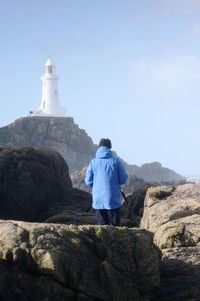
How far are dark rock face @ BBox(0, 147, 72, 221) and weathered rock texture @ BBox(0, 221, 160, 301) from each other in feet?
38.8

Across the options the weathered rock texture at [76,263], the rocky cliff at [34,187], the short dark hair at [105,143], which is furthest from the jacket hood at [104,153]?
the rocky cliff at [34,187]

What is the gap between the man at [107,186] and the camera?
1088 centimetres

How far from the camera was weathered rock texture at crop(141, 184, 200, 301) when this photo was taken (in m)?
8.29

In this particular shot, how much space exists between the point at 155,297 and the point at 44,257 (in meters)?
2.34

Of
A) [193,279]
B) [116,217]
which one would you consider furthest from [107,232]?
[116,217]

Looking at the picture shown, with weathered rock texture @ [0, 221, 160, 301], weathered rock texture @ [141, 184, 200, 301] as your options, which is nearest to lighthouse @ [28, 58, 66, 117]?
weathered rock texture @ [141, 184, 200, 301]

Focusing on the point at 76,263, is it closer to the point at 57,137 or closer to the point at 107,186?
the point at 107,186

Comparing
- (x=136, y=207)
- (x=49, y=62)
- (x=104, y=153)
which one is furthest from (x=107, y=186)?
(x=49, y=62)

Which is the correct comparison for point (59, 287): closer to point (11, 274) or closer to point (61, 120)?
point (11, 274)

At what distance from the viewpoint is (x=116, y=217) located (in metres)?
11.0

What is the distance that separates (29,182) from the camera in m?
20.3

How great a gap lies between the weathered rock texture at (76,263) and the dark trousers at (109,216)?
2417 millimetres

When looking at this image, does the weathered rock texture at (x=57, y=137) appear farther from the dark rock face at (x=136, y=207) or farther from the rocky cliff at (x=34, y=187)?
the dark rock face at (x=136, y=207)

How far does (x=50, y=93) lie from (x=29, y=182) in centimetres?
9394
